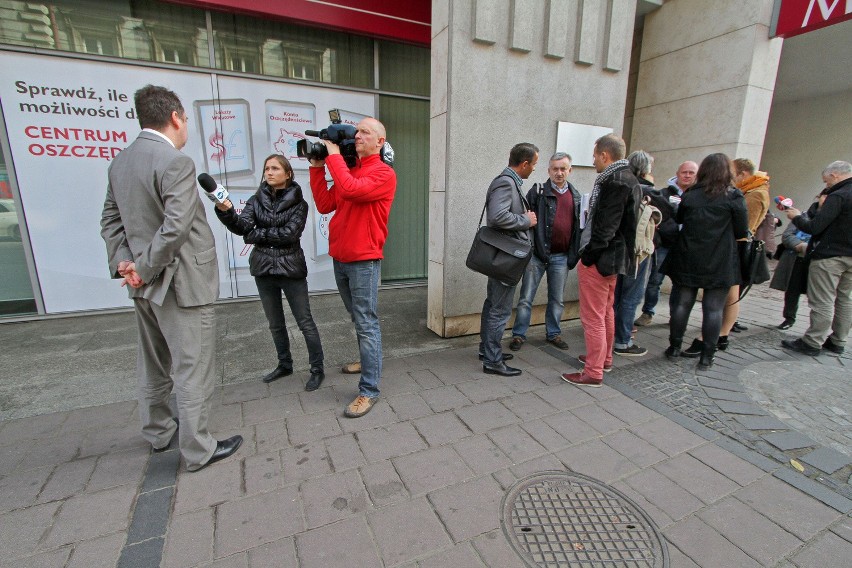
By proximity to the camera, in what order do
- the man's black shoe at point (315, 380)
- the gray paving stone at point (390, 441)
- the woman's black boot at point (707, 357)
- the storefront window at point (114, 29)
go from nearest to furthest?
the gray paving stone at point (390, 441) → the man's black shoe at point (315, 380) → the woman's black boot at point (707, 357) → the storefront window at point (114, 29)

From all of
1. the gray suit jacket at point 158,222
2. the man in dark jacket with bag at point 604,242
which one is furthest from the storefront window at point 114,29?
the man in dark jacket with bag at point 604,242

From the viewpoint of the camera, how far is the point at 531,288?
4242mm

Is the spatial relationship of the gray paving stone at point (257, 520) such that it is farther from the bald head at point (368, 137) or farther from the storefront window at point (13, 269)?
the storefront window at point (13, 269)

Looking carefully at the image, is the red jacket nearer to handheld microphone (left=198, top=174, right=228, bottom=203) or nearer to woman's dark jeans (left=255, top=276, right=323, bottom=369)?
woman's dark jeans (left=255, top=276, right=323, bottom=369)

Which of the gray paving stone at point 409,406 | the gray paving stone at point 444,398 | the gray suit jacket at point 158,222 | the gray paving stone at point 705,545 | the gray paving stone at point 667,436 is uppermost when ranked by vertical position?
the gray suit jacket at point 158,222

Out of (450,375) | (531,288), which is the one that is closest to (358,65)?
(531,288)

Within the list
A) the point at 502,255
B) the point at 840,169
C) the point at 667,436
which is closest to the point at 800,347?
the point at 840,169

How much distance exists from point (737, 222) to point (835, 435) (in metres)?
1.76

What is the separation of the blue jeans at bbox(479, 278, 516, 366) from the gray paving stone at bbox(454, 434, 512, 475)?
0.99 m

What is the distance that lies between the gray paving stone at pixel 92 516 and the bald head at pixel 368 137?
2.39 m

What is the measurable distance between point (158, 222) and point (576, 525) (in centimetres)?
264

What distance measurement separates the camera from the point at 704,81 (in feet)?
20.1

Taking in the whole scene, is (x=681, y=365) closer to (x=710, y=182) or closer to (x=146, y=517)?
(x=710, y=182)

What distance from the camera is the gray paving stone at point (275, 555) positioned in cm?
180
